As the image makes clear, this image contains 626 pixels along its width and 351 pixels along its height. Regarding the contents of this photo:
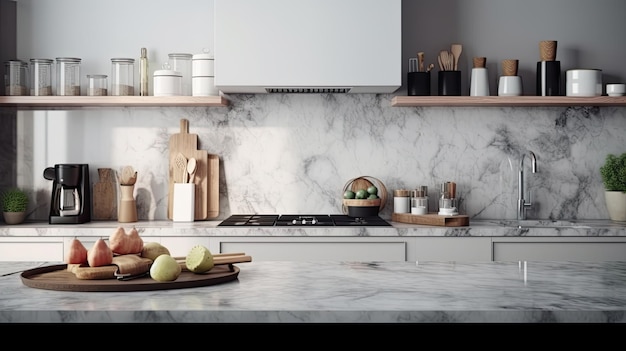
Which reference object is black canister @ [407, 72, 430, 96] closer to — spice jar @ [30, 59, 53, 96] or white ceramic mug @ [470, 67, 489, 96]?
white ceramic mug @ [470, 67, 489, 96]

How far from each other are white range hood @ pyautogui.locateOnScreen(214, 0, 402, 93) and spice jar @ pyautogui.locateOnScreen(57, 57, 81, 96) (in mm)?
904

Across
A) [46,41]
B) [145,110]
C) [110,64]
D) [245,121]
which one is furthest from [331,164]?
[46,41]

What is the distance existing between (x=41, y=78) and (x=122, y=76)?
48cm

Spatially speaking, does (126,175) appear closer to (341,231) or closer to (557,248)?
(341,231)

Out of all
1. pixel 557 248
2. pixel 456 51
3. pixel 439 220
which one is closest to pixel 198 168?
pixel 439 220

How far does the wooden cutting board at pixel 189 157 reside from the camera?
4211mm

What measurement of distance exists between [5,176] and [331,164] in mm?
2036

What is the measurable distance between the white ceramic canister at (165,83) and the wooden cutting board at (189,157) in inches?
10.5

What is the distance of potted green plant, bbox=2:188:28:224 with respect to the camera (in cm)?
405

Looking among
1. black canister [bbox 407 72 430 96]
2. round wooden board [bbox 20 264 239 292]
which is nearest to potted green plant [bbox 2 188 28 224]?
round wooden board [bbox 20 264 239 292]

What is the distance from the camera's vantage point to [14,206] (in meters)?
4.05

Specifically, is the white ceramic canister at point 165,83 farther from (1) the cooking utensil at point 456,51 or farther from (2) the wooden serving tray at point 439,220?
(1) the cooking utensil at point 456,51

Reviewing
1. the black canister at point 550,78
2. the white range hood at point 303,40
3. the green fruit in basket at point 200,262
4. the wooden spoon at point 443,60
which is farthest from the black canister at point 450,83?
the green fruit in basket at point 200,262
